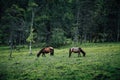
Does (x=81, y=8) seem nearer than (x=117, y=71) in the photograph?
No

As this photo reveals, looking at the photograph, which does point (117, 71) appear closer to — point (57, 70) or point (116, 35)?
point (57, 70)

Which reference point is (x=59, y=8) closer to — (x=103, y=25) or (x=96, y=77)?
(x=103, y=25)

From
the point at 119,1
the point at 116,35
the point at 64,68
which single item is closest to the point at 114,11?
the point at 119,1

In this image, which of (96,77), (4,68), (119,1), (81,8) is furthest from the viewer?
(81,8)

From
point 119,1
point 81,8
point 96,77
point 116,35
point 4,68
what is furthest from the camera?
point 81,8

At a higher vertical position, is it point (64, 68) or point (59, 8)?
point (59, 8)

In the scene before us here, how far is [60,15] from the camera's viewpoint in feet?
168

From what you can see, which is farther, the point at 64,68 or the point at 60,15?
the point at 60,15

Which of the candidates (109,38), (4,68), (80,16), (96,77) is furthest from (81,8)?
(96,77)

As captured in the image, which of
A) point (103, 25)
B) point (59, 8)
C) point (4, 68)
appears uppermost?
point (59, 8)

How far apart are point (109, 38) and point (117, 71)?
114ft

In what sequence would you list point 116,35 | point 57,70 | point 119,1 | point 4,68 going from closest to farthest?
point 57,70 → point 4,68 → point 119,1 → point 116,35

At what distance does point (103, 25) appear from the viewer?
165 ft

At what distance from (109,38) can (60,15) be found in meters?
11.7
